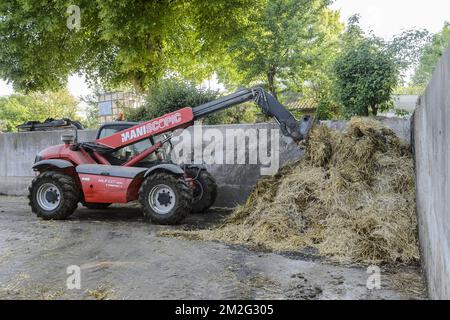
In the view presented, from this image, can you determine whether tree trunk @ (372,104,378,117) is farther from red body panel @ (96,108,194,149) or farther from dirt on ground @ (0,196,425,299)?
dirt on ground @ (0,196,425,299)

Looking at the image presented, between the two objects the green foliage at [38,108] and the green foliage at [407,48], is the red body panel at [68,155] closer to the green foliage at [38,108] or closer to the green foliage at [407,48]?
the green foliage at [407,48]

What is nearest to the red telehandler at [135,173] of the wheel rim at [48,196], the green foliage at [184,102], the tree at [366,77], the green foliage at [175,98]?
the wheel rim at [48,196]

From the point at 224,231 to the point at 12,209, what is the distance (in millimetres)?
5850

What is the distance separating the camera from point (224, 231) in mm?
6766

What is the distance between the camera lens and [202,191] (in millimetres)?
8844

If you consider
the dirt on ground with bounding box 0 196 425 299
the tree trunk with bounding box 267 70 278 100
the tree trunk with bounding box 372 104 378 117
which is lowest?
the dirt on ground with bounding box 0 196 425 299

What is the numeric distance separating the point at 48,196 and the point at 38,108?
Answer: 4182 cm

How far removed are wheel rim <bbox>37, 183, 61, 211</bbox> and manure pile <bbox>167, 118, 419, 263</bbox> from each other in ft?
9.05

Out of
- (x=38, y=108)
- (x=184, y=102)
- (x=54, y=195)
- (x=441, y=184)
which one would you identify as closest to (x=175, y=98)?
(x=184, y=102)

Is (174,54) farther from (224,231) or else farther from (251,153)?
(224,231)

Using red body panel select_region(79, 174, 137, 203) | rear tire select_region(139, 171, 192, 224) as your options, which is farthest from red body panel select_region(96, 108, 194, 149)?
rear tire select_region(139, 171, 192, 224)

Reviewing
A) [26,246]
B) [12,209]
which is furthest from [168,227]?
[12,209]

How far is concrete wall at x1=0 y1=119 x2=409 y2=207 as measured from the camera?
8.80m

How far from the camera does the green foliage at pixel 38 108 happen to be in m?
46.0
